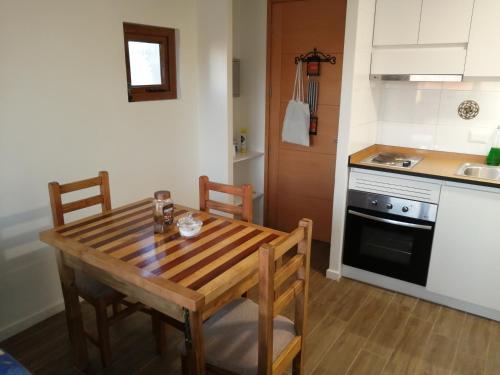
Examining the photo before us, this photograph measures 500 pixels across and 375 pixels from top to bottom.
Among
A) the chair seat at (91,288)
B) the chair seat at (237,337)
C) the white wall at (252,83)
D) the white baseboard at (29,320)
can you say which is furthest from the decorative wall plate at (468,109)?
the white baseboard at (29,320)

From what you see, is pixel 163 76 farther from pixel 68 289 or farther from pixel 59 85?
pixel 68 289

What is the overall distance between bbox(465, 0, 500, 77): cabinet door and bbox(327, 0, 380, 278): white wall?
629mm

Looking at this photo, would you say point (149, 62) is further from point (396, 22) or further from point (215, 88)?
point (396, 22)

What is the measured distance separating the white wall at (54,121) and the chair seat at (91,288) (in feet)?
1.83

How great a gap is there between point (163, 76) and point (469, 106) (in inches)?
87.0

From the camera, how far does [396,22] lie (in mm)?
2689

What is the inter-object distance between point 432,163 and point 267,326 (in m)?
1.99

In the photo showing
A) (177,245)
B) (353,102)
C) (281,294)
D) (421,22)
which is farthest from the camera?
(353,102)

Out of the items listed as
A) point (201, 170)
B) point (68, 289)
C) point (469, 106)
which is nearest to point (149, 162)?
point (201, 170)

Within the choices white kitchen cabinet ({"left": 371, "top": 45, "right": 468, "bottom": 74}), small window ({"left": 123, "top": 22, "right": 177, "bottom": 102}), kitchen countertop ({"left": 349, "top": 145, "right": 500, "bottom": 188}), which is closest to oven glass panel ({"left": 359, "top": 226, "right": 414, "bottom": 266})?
kitchen countertop ({"left": 349, "top": 145, "right": 500, "bottom": 188})

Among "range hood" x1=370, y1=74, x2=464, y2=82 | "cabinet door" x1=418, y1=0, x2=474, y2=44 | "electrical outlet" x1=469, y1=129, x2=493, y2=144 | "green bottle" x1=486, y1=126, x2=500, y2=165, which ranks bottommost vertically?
"green bottle" x1=486, y1=126, x2=500, y2=165

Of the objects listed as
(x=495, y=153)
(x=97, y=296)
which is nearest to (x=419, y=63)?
(x=495, y=153)

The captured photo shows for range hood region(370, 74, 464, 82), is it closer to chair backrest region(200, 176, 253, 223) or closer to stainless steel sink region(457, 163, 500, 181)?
stainless steel sink region(457, 163, 500, 181)

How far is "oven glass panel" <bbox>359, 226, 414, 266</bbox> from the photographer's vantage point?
2.72 m
